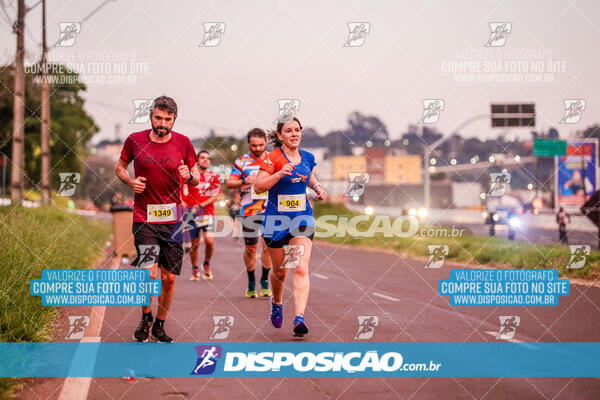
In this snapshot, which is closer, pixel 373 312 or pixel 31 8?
pixel 373 312

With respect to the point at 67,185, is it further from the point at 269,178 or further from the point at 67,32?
the point at 269,178

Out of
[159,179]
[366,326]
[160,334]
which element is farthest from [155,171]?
[366,326]

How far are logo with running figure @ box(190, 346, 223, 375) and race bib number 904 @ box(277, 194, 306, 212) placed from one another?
1.59 metres

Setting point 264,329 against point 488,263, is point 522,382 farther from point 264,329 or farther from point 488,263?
point 488,263

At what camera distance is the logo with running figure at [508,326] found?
8466 millimetres

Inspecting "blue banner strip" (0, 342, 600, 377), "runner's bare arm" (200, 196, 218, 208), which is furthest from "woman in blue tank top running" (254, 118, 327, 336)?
"runner's bare arm" (200, 196, 218, 208)

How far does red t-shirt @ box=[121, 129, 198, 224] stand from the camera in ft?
25.7

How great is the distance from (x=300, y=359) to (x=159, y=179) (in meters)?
2.15

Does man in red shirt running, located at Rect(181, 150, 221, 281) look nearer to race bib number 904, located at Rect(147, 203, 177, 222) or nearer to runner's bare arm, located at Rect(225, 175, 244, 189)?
runner's bare arm, located at Rect(225, 175, 244, 189)

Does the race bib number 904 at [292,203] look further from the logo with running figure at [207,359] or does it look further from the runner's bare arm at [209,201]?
the runner's bare arm at [209,201]

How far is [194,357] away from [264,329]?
159 centimetres

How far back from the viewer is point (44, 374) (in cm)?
653

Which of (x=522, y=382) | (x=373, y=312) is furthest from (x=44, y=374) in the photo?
(x=373, y=312)

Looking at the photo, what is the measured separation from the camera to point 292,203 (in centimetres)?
849
